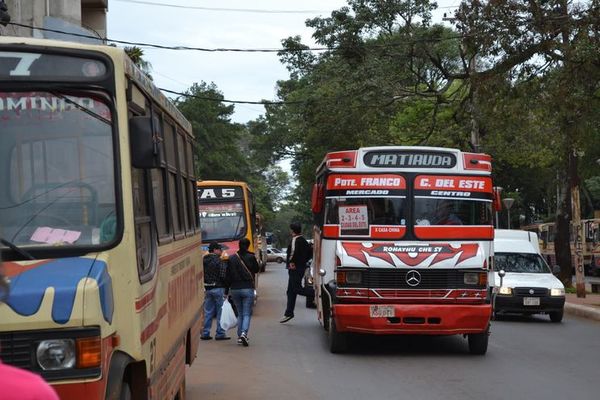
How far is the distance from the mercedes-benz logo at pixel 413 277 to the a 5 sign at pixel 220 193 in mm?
11149

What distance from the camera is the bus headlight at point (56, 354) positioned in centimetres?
419

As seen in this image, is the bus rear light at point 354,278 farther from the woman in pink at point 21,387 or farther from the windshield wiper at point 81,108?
the woman in pink at point 21,387

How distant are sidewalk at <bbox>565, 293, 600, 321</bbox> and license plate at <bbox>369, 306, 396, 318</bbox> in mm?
8858

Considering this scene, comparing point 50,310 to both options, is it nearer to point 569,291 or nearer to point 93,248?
point 93,248

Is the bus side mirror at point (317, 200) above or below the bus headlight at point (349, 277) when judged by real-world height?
above

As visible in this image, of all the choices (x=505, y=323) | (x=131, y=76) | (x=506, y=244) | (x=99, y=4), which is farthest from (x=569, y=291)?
(x=131, y=76)

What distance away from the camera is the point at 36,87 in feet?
16.2

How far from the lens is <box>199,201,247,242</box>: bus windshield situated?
21.9 m

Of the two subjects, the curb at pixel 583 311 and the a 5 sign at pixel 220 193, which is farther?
the a 5 sign at pixel 220 193

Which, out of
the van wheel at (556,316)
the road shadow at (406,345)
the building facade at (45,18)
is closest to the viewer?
the road shadow at (406,345)

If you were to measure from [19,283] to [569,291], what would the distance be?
25.0 metres

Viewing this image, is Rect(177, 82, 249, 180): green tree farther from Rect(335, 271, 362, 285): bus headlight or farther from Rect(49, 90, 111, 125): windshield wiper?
Rect(49, 90, 111, 125): windshield wiper

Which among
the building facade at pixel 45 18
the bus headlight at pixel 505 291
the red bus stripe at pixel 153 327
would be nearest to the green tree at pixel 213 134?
the building facade at pixel 45 18

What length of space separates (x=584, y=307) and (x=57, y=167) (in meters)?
17.6
